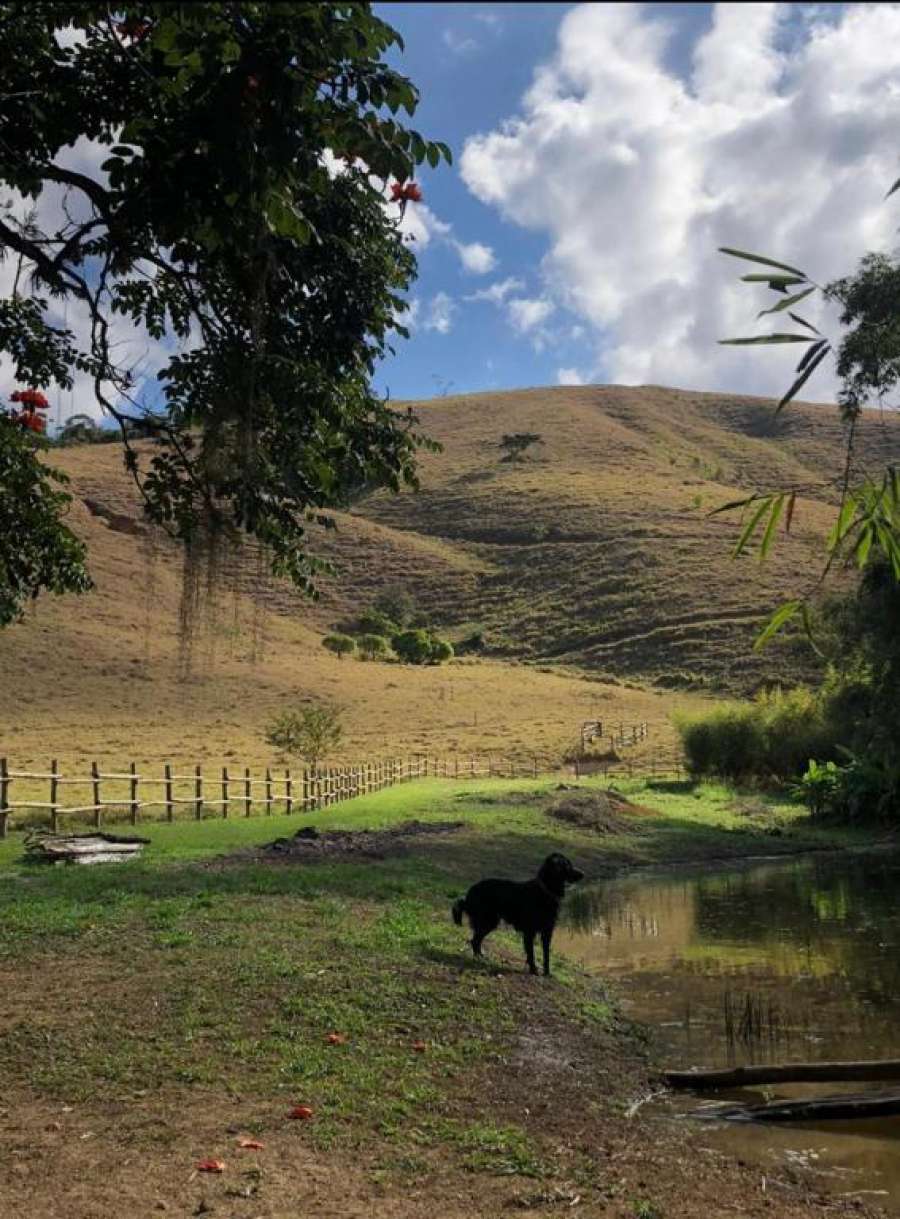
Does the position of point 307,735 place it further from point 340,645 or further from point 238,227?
point 340,645

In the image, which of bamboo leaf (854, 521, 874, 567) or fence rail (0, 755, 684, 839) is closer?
bamboo leaf (854, 521, 874, 567)

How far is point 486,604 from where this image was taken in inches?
4060

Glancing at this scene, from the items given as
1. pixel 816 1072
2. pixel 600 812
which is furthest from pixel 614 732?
pixel 816 1072

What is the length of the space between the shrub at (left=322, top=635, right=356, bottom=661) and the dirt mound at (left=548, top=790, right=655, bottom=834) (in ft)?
176

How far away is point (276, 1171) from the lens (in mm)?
6113

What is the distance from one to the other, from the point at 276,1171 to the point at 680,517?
110 metres

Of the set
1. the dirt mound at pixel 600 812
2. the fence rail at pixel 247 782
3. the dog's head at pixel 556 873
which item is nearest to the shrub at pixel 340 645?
the fence rail at pixel 247 782

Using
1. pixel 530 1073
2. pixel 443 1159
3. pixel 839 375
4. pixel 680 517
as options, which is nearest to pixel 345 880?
pixel 530 1073

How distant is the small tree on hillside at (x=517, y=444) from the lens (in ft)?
471

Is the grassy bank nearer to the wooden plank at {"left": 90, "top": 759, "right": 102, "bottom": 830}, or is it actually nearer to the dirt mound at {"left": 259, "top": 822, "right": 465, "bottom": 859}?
the dirt mound at {"left": 259, "top": 822, "right": 465, "bottom": 859}

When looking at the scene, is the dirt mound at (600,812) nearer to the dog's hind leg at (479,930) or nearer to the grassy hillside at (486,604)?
the grassy hillside at (486,604)

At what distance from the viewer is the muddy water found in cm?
735

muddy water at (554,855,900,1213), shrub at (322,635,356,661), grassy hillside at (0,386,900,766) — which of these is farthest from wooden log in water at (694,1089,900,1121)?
shrub at (322,635,356,661)

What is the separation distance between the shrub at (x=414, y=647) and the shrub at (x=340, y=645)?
148 inches
